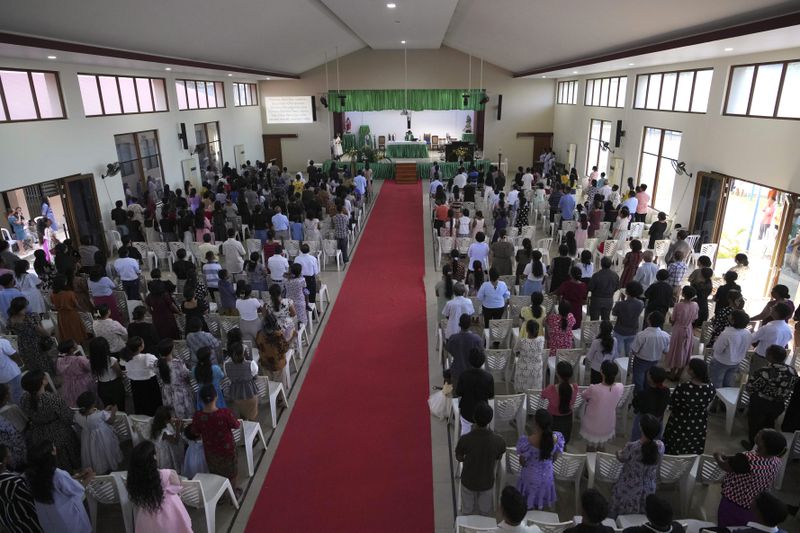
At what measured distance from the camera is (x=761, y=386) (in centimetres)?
476

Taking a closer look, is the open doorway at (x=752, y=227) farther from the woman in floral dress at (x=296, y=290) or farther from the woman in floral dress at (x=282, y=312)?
the woman in floral dress at (x=282, y=312)

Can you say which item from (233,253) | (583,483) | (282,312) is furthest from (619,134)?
(583,483)

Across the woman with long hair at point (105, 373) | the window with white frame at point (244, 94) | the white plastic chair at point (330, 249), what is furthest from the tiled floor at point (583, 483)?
the window with white frame at point (244, 94)

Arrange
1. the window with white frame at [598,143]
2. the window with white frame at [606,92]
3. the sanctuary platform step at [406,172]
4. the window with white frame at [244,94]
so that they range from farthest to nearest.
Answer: the sanctuary platform step at [406,172] < the window with white frame at [244,94] < the window with white frame at [598,143] < the window with white frame at [606,92]

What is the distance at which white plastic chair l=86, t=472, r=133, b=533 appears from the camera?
417 cm

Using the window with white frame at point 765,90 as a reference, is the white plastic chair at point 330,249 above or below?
below

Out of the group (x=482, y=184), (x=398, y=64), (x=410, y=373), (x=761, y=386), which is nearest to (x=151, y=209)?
(x=410, y=373)

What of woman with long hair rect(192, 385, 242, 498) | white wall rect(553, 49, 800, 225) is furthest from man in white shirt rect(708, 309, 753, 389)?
woman with long hair rect(192, 385, 242, 498)

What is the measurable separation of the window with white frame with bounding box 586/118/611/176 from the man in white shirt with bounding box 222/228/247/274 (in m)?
13.8

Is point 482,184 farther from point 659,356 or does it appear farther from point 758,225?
point 659,356

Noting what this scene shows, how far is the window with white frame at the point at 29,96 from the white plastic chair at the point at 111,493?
27.2 ft

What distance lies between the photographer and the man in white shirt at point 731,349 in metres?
5.30

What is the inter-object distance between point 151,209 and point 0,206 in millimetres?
3147

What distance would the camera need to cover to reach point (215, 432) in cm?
439
